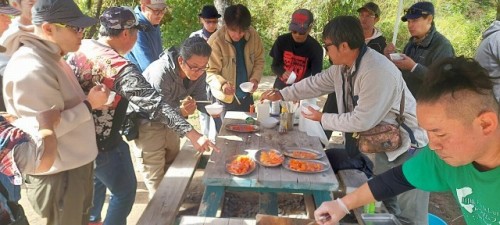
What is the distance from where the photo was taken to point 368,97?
2500mm

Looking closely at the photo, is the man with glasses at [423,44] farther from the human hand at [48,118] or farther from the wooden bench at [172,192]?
the human hand at [48,118]

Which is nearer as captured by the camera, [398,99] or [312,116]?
[398,99]

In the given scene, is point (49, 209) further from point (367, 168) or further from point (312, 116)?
point (367, 168)

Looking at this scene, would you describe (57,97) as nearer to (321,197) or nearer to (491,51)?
(321,197)

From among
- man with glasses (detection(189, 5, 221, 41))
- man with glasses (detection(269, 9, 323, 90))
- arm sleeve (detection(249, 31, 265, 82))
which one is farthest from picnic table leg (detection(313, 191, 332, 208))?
man with glasses (detection(189, 5, 221, 41))

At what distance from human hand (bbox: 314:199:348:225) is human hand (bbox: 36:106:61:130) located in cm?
123

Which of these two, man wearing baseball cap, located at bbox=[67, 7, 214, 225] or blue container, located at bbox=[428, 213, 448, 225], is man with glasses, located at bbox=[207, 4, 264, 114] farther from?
blue container, located at bbox=[428, 213, 448, 225]

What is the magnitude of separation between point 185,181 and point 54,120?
1.41 meters

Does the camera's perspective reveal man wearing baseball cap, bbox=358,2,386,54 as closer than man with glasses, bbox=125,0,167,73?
No

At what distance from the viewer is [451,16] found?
1192 cm

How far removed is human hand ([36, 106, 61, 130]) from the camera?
1.74 m

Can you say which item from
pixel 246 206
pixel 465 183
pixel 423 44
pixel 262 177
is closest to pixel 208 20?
pixel 246 206

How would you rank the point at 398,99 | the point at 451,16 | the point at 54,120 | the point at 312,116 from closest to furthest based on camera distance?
the point at 54,120 → the point at 398,99 → the point at 312,116 → the point at 451,16

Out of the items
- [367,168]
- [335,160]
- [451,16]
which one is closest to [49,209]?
[335,160]
